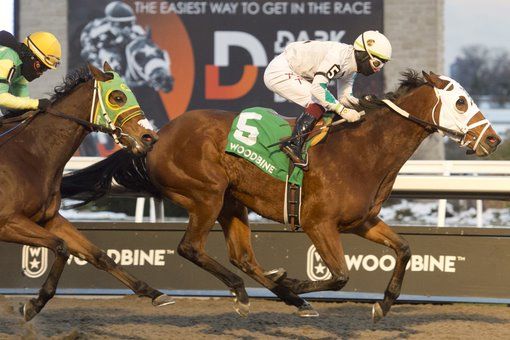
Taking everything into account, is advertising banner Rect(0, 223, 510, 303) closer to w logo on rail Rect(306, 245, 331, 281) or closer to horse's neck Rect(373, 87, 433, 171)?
w logo on rail Rect(306, 245, 331, 281)

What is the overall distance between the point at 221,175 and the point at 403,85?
1.21m

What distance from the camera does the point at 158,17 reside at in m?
14.0

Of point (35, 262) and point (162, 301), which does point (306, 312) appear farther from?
point (35, 262)

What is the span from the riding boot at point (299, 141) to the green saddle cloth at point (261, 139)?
5 cm

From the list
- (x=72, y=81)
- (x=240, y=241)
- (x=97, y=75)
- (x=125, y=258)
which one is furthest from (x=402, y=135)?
(x=125, y=258)

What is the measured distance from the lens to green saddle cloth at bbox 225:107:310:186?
6.14 m

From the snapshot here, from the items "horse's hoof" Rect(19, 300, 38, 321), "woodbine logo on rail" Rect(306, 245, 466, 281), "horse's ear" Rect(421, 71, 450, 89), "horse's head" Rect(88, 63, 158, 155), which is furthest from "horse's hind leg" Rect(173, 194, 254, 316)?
"woodbine logo on rail" Rect(306, 245, 466, 281)

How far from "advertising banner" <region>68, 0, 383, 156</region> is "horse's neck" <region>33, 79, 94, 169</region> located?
23.5ft

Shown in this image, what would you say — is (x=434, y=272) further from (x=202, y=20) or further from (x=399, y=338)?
(x=202, y=20)

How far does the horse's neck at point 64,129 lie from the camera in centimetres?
568

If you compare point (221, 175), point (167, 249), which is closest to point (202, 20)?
point (167, 249)

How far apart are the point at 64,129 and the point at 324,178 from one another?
1487 mm

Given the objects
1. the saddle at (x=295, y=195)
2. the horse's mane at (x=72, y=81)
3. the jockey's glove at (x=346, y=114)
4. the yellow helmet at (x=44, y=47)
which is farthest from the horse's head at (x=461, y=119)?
the yellow helmet at (x=44, y=47)

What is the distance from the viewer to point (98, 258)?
5641mm
